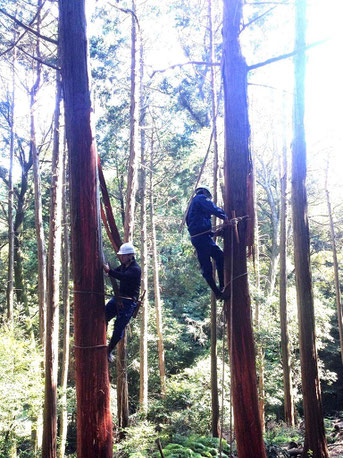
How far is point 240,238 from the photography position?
153 inches

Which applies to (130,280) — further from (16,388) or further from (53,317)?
(16,388)

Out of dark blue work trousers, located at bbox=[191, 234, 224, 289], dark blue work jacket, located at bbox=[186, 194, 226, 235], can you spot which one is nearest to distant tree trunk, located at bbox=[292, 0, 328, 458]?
dark blue work trousers, located at bbox=[191, 234, 224, 289]

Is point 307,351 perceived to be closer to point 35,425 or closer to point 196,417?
point 196,417

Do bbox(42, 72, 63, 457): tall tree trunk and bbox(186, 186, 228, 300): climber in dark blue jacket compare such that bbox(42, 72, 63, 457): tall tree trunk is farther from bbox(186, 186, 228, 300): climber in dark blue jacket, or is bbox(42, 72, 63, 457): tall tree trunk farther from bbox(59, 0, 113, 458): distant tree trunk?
bbox(59, 0, 113, 458): distant tree trunk

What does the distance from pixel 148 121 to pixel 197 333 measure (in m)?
10.4

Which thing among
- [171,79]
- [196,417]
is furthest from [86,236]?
[171,79]

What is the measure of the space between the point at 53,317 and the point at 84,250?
753 centimetres

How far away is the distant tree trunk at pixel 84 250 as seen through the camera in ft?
9.55

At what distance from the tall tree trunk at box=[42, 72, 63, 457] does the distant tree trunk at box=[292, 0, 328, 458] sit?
5.38 m

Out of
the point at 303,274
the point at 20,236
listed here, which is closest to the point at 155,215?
the point at 20,236

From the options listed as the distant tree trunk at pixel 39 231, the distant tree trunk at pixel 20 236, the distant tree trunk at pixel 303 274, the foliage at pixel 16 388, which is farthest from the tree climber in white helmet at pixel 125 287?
the distant tree trunk at pixel 20 236

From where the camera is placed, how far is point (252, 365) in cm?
366

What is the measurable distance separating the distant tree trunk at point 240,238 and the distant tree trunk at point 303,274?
7.32ft

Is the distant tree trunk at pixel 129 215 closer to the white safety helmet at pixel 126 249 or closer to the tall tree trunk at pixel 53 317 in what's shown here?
the tall tree trunk at pixel 53 317
